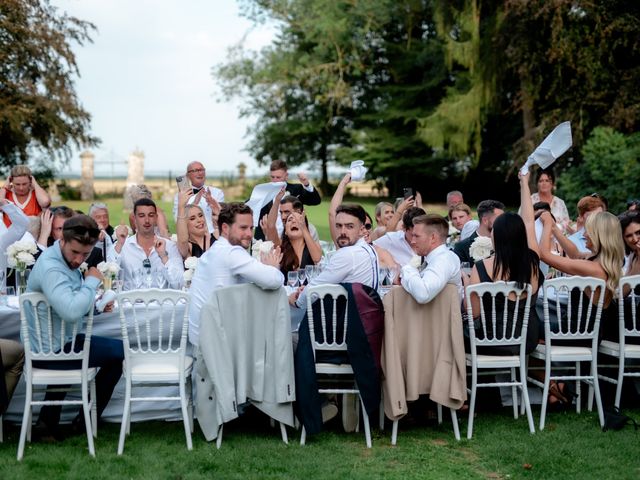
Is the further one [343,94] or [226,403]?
[343,94]

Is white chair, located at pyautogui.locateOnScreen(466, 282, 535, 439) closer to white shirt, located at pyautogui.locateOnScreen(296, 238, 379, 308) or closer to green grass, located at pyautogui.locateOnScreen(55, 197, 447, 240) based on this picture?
white shirt, located at pyautogui.locateOnScreen(296, 238, 379, 308)

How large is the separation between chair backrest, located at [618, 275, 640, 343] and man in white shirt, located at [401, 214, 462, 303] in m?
1.17

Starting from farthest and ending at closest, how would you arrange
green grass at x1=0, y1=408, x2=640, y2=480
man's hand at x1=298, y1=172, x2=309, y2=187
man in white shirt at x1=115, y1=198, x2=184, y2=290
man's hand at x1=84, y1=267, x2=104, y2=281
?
man's hand at x1=298, y1=172, x2=309, y2=187 < man in white shirt at x1=115, y1=198, x2=184, y2=290 < man's hand at x1=84, y1=267, x2=104, y2=281 < green grass at x1=0, y1=408, x2=640, y2=480

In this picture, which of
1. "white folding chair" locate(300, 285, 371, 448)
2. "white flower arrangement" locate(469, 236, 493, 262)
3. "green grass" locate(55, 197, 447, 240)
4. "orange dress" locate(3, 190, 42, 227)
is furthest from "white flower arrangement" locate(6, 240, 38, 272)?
"green grass" locate(55, 197, 447, 240)

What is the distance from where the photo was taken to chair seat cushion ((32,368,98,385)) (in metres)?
4.99

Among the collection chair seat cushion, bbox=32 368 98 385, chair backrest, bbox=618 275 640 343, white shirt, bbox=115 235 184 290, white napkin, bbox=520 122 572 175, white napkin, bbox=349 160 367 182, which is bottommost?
chair seat cushion, bbox=32 368 98 385

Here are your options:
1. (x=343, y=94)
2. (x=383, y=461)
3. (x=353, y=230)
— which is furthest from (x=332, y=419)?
(x=343, y=94)

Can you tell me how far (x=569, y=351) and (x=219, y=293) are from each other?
8.21ft

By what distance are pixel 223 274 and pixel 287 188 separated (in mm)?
3956

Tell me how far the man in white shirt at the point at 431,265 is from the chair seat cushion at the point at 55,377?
7.01 ft

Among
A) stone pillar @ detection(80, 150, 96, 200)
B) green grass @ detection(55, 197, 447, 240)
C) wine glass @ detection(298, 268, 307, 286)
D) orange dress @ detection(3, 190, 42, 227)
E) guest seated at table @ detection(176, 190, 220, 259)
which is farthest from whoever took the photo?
stone pillar @ detection(80, 150, 96, 200)

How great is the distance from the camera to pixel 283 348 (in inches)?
205

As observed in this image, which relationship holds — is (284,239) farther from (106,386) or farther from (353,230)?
(106,386)

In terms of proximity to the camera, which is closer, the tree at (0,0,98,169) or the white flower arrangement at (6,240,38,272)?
the white flower arrangement at (6,240,38,272)
